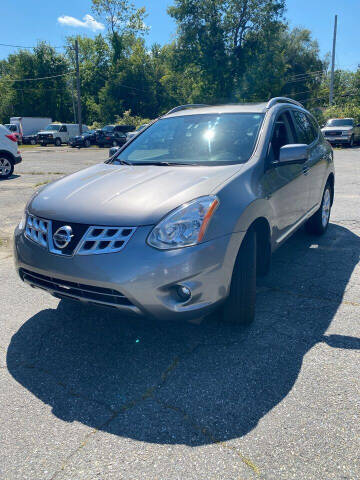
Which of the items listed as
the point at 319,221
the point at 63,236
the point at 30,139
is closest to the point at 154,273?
the point at 63,236

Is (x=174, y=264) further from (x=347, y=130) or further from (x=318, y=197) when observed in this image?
(x=347, y=130)

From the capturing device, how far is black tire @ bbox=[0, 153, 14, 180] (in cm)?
1229

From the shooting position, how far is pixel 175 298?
259 centimetres

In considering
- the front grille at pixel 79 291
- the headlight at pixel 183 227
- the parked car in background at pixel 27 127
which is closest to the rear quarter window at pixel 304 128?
the headlight at pixel 183 227

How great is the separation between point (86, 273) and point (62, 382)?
70 cm

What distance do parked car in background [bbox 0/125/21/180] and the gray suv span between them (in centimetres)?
952

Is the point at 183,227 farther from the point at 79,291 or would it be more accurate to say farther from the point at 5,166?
the point at 5,166

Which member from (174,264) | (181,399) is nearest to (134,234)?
(174,264)

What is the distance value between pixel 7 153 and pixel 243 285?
11252mm

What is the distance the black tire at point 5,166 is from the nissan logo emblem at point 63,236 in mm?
10679

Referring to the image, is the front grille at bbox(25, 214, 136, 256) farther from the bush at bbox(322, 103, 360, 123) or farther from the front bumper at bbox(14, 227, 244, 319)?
the bush at bbox(322, 103, 360, 123)

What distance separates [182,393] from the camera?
2457mm

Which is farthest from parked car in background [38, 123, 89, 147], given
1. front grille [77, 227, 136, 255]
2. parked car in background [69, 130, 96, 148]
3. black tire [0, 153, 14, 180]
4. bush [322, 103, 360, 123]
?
front grille [77, 227, 136, 255]

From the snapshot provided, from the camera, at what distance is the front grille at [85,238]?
253 centimetres
